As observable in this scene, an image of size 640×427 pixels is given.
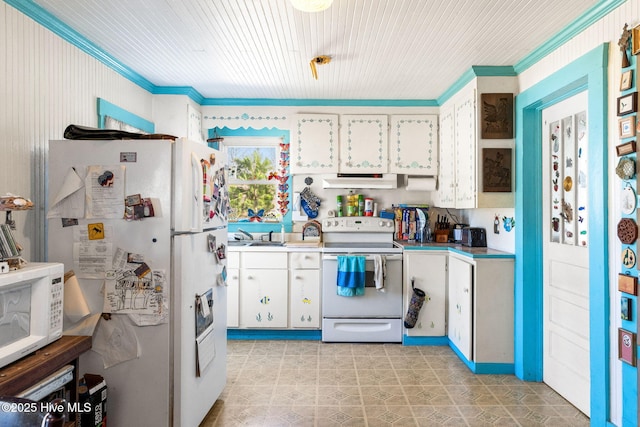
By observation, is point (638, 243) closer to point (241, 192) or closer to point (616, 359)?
point (616, 359)

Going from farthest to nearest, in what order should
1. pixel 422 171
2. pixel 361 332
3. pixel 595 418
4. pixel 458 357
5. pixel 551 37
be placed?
pixel 422 171, pixel 361 332, pixel 458 357, pixel 551 37, pixel 595 418

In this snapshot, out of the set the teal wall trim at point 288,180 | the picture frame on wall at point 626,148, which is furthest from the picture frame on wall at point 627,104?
the teal wall trim at point 288,180

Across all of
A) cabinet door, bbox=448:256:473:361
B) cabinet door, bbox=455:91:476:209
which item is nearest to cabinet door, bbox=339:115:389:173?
cabinet door, bbox=455:91:476:209

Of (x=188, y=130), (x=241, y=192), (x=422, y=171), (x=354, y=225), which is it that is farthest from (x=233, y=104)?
(x=422, y=171)

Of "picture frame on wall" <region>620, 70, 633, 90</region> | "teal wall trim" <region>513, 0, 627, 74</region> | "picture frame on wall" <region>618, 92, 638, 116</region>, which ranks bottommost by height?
"picture frame on wall" <region>618, 92, 638, 116</region>

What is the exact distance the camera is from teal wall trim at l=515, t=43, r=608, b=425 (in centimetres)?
212

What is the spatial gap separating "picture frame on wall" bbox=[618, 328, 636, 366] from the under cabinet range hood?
253 cm

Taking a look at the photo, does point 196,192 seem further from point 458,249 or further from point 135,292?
point 458,249

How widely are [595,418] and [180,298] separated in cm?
246

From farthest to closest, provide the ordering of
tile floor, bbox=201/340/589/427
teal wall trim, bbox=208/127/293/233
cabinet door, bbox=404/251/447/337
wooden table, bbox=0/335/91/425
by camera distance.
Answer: teal wall trim, bbox=208/127/293/233 → cabinet door, bbox=404/251/447/337 → tile floor, bbox=201/340/589/427 → wooden table, bbox=0/335/91/425

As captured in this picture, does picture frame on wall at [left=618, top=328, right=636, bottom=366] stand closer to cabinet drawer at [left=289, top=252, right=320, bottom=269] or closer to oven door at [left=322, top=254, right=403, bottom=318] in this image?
oven door at [left=322, top=254, right=403, bottom=318]

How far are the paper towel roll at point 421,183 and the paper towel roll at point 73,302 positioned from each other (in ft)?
10.8

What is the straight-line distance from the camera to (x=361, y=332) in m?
3.75

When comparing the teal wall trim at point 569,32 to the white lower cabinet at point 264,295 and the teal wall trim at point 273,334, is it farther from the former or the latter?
the teal wall trim at point 273,334
